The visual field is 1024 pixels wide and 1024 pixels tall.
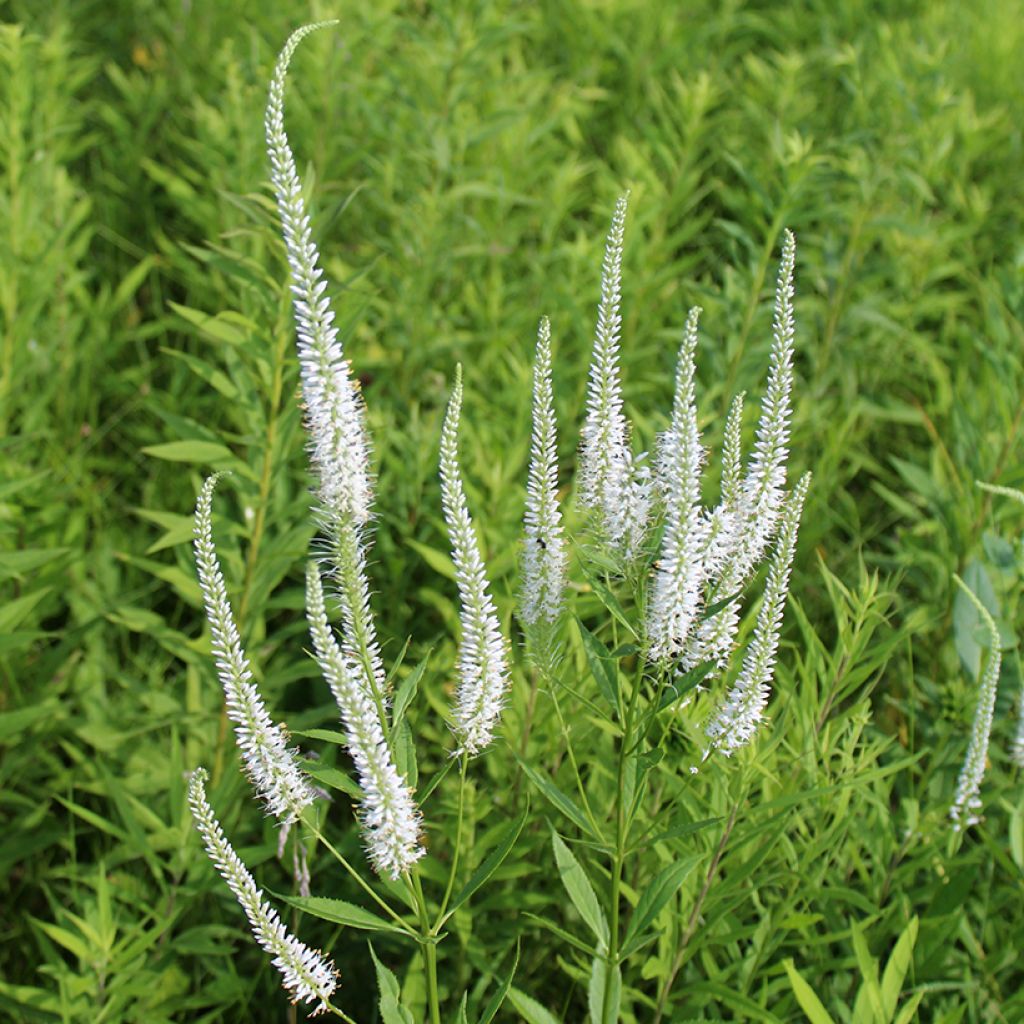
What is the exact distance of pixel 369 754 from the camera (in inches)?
66.7

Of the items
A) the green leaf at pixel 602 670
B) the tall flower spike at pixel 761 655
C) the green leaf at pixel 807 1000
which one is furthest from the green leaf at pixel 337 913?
the green leaf at pixel 807 1000

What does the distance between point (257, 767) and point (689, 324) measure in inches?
37.0

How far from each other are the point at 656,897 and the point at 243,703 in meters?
0.80

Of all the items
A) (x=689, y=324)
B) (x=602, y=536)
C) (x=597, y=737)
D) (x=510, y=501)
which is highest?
(x=689, y=324)

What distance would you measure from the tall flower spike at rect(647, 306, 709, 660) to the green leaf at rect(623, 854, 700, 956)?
41cm

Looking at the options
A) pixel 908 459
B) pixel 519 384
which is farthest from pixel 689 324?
pixel 908 459

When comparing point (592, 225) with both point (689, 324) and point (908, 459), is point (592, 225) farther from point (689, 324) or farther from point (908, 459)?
point (689, 324)

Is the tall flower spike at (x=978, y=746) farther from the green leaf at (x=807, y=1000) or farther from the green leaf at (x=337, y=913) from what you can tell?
the green leaf at (x=337, y=913)

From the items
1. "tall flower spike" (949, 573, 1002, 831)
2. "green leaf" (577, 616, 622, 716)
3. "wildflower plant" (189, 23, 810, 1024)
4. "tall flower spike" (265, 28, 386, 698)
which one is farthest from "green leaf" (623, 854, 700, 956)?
"tall flower spike" (949, 573, 1002, 831)

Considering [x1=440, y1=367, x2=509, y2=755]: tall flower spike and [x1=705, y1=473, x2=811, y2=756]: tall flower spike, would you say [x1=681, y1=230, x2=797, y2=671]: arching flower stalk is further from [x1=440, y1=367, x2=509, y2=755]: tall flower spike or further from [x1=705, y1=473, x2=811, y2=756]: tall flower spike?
[x1=440, y1=367, x2=509, y2=755]: tall flower spike

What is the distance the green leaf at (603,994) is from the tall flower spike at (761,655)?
45 cm

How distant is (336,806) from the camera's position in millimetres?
3479

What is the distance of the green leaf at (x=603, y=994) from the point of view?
6.92 ft

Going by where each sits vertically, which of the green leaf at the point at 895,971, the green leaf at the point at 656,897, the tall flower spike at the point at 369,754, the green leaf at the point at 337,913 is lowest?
the green leaf at the point at 895,971
